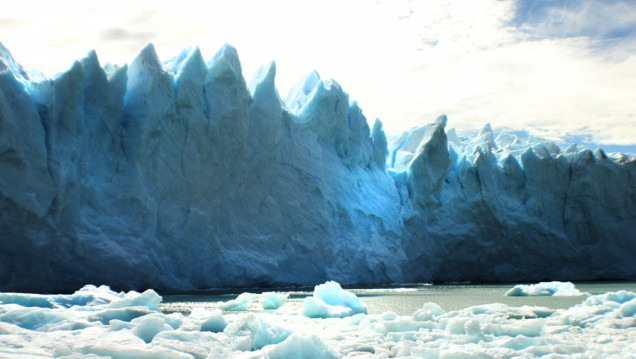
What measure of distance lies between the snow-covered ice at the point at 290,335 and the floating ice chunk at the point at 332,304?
1030mm

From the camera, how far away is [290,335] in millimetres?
5254

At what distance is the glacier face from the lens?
13.1 metres

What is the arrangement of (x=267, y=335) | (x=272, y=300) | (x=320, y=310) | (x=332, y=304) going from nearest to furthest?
(x=267, y=335) < (x=320, y=310) < (x=332, y=304) < (x=272, y=300)

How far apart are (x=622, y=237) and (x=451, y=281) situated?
6963 mm

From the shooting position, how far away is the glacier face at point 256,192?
42.9 feet

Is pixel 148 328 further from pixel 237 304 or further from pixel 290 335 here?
pixel 237 304

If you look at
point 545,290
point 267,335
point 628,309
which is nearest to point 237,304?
point 267,335

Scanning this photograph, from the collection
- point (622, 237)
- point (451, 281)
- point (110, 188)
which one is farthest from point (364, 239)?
point (622, 237)

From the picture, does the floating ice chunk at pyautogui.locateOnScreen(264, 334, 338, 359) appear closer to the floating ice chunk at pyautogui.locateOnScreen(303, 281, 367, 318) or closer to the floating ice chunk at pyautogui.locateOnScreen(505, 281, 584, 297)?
the floating ice chunk at pyautogui.locateOnScreen(303, 281, 367, 318)

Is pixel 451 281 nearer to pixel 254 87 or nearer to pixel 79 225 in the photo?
pixel 254 87

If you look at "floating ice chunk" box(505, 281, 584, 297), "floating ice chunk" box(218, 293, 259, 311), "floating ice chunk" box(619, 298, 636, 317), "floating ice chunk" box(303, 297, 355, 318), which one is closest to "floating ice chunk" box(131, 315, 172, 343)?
"floating ice chunk" box(303, 297, 355, 318)

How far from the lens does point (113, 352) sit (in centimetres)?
463

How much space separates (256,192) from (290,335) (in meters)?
11.9

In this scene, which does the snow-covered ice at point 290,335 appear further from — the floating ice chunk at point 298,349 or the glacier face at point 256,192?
Answer: the glacier face at point 256,192
